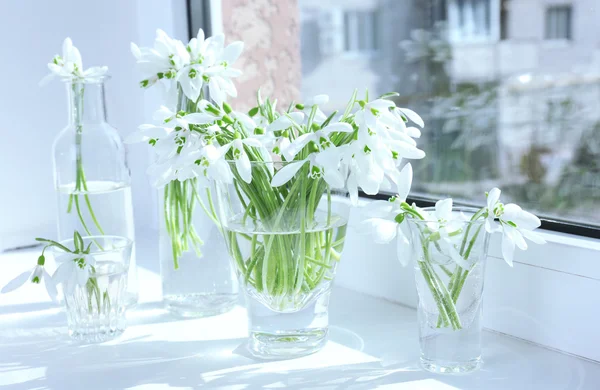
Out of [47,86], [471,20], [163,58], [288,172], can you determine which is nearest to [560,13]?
[471,20]

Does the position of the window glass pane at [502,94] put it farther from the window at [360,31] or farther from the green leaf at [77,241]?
the green leaf at [77,241]

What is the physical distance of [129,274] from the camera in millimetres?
916

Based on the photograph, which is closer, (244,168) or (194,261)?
(244,168)

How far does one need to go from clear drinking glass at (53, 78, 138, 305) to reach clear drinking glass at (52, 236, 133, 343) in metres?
0.08

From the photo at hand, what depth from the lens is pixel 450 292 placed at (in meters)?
0.67

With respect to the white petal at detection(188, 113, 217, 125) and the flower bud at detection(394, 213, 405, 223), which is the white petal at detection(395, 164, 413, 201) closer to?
the flower bud at detection(394, 213, 405, 223)

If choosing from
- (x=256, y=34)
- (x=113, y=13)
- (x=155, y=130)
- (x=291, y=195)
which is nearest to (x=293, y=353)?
(x=291, y=195)

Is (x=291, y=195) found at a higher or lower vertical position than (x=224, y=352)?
higher

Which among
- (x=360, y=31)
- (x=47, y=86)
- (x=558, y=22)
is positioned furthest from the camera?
(x=360, y=31)

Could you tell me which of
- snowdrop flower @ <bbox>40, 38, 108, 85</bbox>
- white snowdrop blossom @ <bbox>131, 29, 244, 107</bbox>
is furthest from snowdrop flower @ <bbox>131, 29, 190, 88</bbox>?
snowdrop flower @ <bbox>40, 38, 108, 85</bbox>

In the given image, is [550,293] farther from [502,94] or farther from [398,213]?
[502,94]

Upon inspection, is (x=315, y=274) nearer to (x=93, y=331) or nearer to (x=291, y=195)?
(x=291, y=195)

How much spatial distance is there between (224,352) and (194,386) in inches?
3.8

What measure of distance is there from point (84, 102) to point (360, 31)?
2793 millimetres
